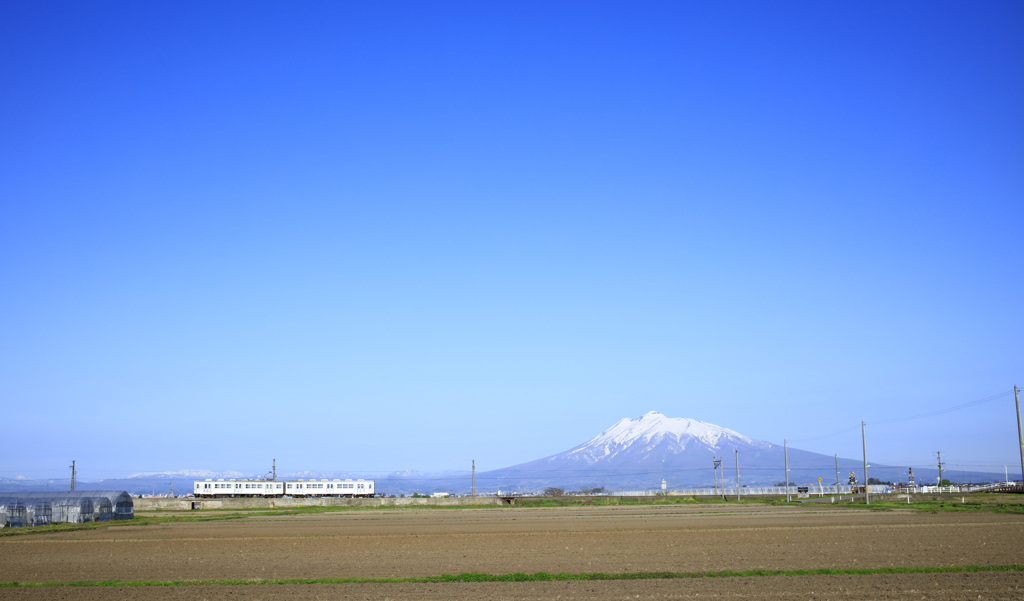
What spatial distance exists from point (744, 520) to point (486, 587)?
102ft

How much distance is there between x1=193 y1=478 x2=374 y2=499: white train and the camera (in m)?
116

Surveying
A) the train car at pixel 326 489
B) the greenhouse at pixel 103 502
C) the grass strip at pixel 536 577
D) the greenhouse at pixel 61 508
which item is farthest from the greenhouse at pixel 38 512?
the train car at pixel 326 489

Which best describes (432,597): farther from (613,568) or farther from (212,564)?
(212,564)

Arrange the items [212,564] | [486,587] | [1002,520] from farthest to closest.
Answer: [1002,520]
[212,564]
[486,587]

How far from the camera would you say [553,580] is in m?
21.0

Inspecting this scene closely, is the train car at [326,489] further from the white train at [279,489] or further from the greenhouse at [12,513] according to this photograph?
the greenhouse at [12,513]

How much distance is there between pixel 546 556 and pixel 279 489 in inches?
3881

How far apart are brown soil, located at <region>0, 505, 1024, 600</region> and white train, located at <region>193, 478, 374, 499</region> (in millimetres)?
73800

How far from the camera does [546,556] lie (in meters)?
26.8

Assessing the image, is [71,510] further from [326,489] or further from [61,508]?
[326,489]

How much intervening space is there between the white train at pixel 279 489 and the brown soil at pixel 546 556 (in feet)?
242

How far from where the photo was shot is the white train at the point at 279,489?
116500mm

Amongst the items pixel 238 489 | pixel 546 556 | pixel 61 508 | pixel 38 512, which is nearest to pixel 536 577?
pixel 546 556

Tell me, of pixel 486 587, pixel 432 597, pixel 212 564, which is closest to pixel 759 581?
pixel 486 587
